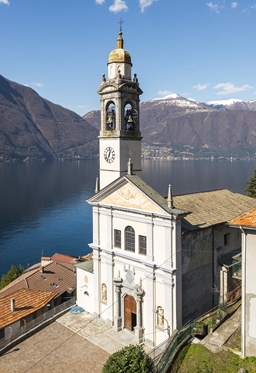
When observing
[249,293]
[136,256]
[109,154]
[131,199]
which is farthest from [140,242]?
[249,293]

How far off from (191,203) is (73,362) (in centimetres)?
1255

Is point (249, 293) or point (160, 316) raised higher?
point (249, 293)

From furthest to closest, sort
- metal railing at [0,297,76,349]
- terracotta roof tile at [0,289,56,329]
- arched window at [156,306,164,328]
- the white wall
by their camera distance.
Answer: terracotta roof tile at [0,289,56,329]
metal railing at [0,297,76,349]
arched window at [156,306,164,328]
the white wall

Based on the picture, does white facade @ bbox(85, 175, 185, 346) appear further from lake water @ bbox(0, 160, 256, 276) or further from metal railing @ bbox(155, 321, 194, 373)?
lake water @ bbox(0, 160, 256, 276)

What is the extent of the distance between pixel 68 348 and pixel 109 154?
12.8 m

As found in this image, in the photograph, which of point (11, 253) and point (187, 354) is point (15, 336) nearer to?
point (187, 354)

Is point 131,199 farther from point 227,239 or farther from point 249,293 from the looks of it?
point 249,293

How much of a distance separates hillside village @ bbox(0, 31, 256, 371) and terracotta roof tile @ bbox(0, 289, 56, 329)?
0.07 m

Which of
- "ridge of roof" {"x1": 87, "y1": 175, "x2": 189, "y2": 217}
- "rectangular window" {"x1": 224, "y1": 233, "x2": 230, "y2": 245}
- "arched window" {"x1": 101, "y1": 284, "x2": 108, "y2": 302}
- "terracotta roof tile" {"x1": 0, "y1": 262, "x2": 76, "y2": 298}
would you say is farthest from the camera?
"terracotta roof tile" {"x1": 0, "y1": 262, "x2": 76, "y2": 298}

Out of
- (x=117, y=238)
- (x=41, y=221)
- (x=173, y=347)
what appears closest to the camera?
(x=173, y=347)

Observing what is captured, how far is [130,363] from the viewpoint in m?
14.2

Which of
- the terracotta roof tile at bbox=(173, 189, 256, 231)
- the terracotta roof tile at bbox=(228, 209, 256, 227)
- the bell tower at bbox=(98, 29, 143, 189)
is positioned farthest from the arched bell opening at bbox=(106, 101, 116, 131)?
the terracotta roof tile at bbox=(228, 209, 256, 227)

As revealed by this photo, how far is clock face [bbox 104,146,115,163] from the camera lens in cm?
2429

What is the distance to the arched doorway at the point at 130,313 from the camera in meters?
22.4
